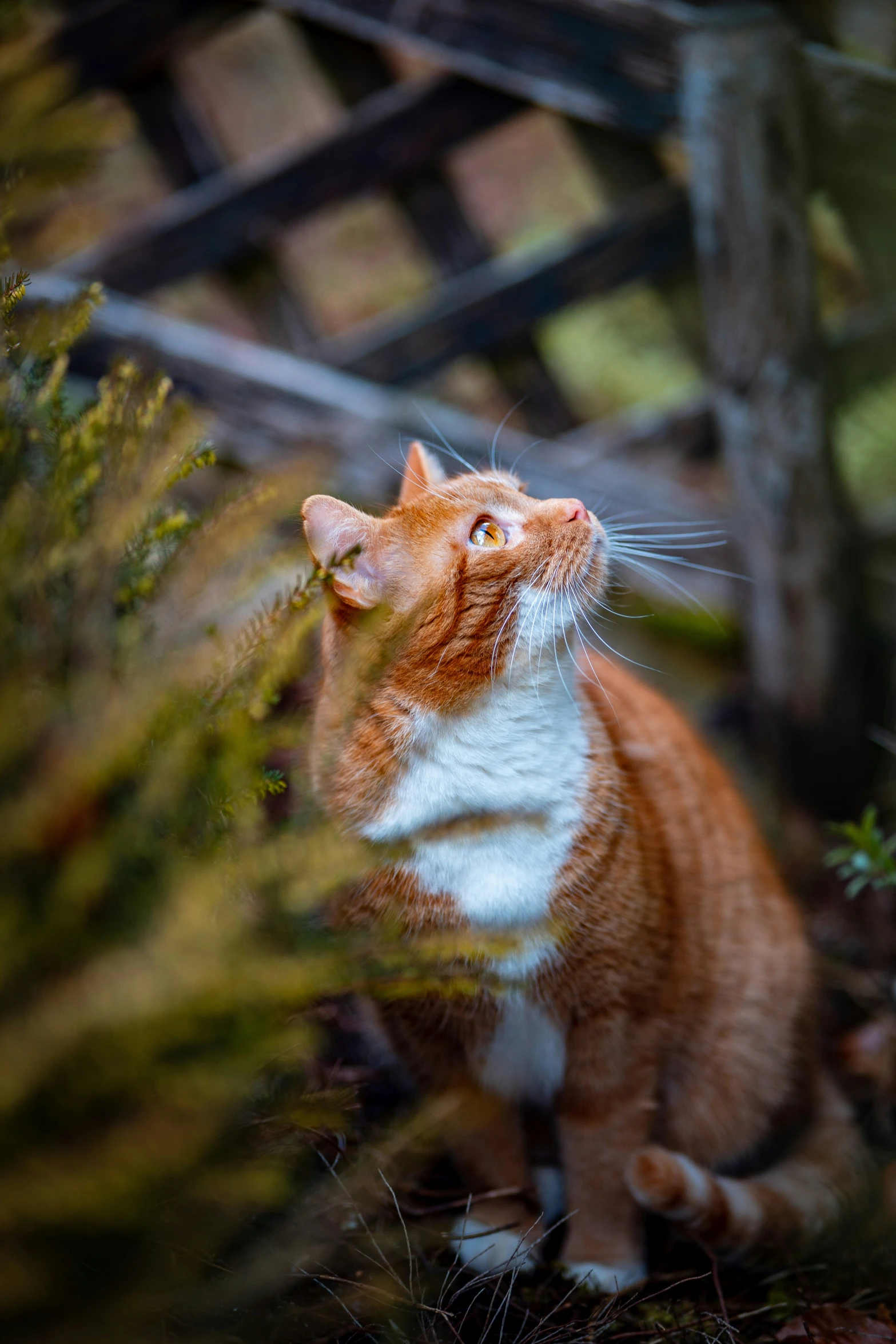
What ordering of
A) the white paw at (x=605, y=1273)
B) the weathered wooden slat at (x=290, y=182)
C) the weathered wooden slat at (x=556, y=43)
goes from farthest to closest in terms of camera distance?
the weathered wooden slat at (x=290, y=182), the weathered wooden slat at (x=556, y=43), the white paw at (x=605, y=1273)

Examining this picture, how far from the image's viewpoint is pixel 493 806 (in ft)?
4.76

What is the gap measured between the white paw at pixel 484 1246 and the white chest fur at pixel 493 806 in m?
0.49

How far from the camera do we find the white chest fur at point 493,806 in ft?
4.65

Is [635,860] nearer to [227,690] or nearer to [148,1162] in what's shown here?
[227,690]

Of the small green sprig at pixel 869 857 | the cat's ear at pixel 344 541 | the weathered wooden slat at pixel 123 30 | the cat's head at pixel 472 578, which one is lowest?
the small green sprig at pixel 869 857

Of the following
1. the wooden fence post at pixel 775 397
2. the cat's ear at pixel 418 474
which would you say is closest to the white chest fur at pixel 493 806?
the cat's ear at pixel 418 474

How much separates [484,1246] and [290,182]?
246cm

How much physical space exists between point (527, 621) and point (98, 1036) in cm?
89

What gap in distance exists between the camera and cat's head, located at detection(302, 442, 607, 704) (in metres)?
1.45

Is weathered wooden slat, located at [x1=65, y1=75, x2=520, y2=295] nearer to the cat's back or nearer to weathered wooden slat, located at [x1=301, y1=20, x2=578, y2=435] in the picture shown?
weathered wooden slat, located at [x1=301, y1=20, x2=578, y2=435]

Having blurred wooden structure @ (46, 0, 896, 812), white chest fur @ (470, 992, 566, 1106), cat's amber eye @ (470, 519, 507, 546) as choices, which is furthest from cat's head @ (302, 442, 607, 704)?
blurred wooden structure @ (46, 0, 896, 812)

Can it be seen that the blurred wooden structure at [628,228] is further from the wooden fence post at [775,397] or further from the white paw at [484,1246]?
the white paw at [484,1246]

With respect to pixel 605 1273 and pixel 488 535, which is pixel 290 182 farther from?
pixel 605 1273

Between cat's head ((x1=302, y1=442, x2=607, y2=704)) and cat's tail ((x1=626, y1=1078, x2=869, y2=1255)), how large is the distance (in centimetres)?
76
